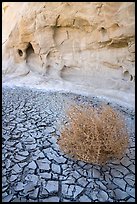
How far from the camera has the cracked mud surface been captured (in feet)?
6.73

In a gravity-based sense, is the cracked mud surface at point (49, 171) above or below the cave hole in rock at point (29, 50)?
below

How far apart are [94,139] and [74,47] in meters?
3.42

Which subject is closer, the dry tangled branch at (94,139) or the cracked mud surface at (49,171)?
the cracked mud surface at (49,171)

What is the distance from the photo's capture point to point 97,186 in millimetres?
2170

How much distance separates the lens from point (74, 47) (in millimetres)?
5426

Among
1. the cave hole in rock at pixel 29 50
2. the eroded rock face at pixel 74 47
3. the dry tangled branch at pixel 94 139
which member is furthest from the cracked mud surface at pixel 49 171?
the cave hole in rock at pixel 29 50

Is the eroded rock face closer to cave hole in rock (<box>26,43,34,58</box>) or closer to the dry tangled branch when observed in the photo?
cave hole in rock (<box>26,43,34,58</box>)

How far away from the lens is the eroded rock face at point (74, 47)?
14.5 ft

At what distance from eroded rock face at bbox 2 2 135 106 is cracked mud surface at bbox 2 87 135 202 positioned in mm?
1639

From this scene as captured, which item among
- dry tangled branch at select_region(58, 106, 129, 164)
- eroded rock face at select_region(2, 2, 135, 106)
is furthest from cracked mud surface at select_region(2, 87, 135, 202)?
eroded rock face at select_region(2, 2, 135, 106)

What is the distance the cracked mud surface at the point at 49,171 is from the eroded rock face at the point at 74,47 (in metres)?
1.64

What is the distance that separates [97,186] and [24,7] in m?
5.15

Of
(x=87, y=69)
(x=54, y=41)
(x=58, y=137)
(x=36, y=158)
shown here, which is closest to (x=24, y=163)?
(x=36, y=158)

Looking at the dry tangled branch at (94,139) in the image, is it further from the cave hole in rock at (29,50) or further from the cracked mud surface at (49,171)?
the cave hole in rock at (29,50)
